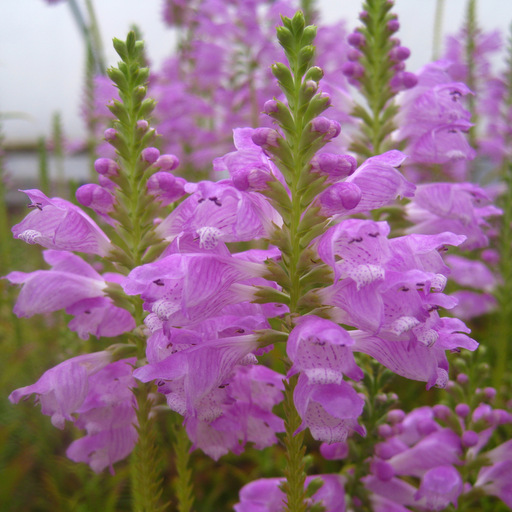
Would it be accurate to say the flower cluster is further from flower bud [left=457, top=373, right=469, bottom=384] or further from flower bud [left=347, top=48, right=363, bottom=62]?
flower bud [left=347, top=48, right=363, bottom=62]

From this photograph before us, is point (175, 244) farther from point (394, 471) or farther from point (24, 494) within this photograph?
point (24, 494)

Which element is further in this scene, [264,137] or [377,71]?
[377,71]

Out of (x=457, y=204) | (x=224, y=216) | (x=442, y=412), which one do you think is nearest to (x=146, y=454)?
(x=224, y=216)

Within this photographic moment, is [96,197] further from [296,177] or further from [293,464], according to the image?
[293,464]

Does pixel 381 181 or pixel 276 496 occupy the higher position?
pixel 381 181

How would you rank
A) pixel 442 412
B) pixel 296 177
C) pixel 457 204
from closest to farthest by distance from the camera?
pixel 296 177, pixel 442 412, pixel 457 204

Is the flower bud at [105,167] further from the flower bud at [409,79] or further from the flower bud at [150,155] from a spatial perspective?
the flower bud at [409,79]

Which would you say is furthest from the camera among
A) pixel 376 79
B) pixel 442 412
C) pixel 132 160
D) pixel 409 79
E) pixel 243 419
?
pixel 376 79

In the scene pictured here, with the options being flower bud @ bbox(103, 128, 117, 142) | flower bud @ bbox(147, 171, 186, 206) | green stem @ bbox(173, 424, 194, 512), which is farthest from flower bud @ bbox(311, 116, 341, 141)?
green stem @ bbox(173, 424, 194, 512)

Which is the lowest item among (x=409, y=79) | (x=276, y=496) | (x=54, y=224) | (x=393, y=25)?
(x=276, y=496)

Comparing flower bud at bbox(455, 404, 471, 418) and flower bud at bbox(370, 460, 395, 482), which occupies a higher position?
flower bud at bbox(455, 404, 471, 418)
